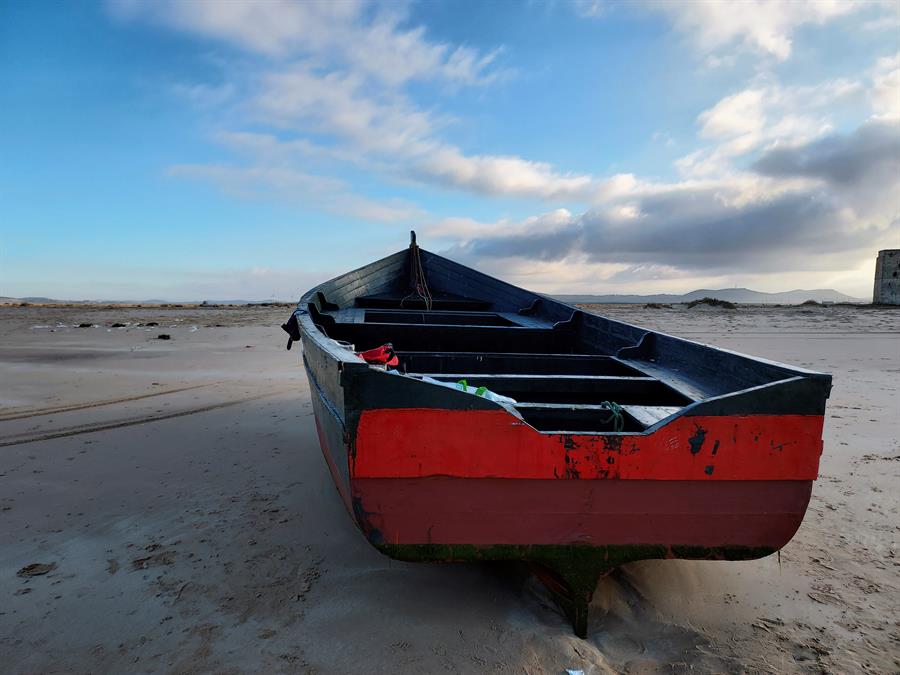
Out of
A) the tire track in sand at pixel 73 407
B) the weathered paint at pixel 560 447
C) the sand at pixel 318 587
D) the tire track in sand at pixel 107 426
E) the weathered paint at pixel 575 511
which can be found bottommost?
the sand at pixel 318 587

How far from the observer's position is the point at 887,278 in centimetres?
3228

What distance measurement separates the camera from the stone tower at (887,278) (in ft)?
104

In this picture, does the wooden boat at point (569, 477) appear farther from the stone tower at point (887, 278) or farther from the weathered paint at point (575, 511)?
the stone tower at point (887, 278)

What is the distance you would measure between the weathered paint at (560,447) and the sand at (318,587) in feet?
2.43

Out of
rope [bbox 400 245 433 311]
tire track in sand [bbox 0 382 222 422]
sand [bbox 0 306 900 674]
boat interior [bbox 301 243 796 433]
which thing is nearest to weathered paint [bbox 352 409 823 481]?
boat interior [bbox 301 243 796 433]

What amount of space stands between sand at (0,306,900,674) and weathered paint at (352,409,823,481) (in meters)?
0.74

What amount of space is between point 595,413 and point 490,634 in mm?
1085

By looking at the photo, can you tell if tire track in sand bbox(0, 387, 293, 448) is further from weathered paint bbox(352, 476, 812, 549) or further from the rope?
weathered paint bbox(352, 476, 812, 549)

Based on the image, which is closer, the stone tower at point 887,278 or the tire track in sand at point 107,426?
the tire track in sand at point 107,426

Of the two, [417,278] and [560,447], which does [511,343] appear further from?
[417,278]

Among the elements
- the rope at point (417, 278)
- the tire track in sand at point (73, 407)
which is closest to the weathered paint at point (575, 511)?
the rope at point (417, 278)

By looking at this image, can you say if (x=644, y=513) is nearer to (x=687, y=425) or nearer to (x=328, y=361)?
(x=687, y=425)

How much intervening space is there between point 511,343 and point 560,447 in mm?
2860

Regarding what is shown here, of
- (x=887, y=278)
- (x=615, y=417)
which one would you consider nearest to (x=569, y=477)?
(x=615, y=417)
